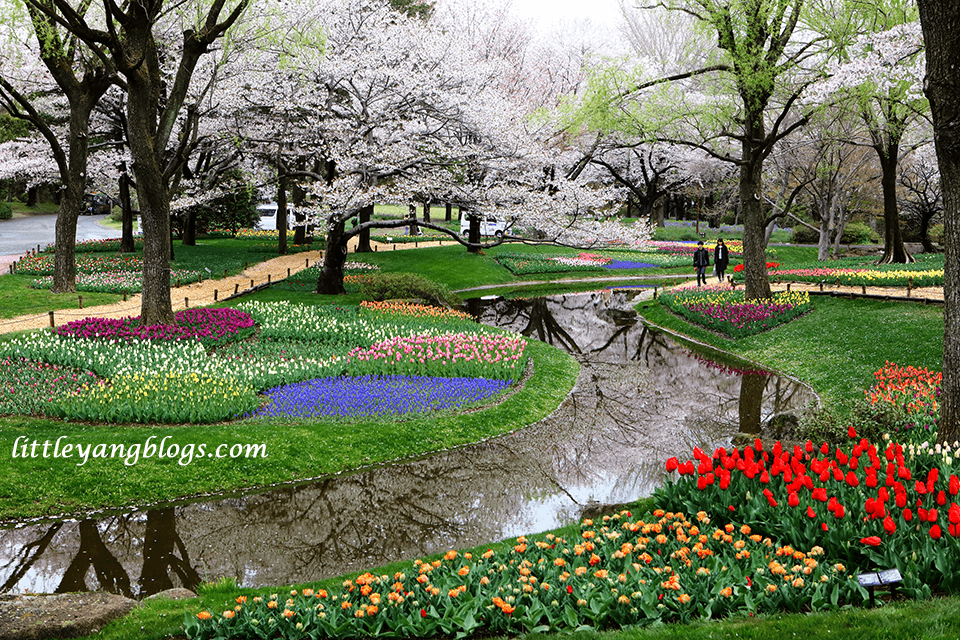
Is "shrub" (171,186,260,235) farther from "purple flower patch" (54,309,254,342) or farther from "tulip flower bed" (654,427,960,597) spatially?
"tulip flower bed" (654,427,960,597)

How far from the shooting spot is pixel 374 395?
12.1 meters

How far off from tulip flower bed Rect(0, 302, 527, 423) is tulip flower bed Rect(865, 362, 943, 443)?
635cm

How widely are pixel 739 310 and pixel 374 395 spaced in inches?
434

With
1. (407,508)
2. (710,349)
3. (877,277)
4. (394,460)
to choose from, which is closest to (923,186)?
(877,277)

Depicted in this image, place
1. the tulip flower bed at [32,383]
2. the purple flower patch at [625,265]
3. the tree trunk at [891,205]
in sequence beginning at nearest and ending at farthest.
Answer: the tulip flower bed at [32,383], the tree trunk at [891,205], the purple flower patch at [625,265]

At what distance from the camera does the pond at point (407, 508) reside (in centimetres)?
704

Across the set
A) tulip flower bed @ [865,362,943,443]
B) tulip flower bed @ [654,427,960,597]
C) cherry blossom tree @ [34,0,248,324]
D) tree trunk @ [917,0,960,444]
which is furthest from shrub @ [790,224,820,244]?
tulip flower bed @ [654,427,960,597]

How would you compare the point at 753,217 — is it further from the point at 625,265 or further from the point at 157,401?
the point at 625,265

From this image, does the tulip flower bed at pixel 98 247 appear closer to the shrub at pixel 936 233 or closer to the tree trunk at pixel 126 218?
the tree trunk at pixel 126 218

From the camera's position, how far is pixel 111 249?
31891 mm

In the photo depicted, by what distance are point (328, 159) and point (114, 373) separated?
12.7 m

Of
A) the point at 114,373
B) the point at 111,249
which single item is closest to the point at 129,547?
the point at 114,373

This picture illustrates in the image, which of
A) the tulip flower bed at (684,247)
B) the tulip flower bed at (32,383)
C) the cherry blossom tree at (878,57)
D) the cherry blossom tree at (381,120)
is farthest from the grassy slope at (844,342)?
the tulip flower bed at (684,247)

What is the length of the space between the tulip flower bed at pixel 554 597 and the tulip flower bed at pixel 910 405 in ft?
11.5
